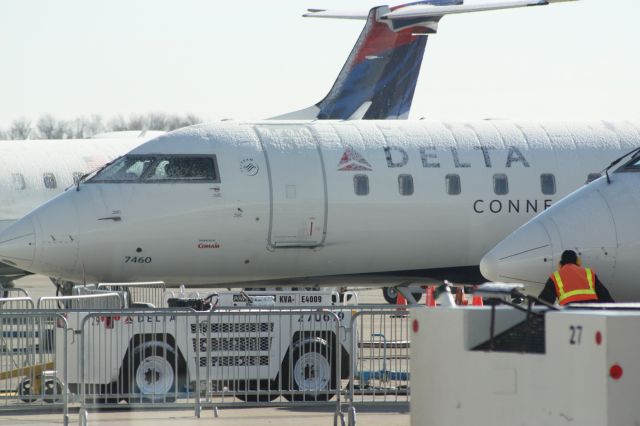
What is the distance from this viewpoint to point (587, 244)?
1258cm

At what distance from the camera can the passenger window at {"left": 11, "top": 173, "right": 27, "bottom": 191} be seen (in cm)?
2817

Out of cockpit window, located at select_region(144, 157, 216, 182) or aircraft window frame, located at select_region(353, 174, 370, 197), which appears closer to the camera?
cockpit window, located at select_region(144, 157, 216, 182)

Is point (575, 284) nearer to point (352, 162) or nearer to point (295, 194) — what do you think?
point (295, 194)

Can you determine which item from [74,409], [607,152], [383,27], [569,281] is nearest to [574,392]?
[569,281]

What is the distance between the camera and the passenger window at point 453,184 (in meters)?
20.7

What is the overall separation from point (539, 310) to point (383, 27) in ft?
86.7

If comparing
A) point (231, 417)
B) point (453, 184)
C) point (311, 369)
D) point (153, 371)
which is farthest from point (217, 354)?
point (453, 184)

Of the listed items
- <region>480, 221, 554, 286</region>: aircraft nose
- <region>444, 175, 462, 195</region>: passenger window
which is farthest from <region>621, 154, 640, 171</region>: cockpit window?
<region>444, 175, 462, 195</region>: passenger window

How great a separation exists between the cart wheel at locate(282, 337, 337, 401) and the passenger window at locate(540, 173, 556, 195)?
8014mm

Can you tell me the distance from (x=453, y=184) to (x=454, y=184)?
2cm

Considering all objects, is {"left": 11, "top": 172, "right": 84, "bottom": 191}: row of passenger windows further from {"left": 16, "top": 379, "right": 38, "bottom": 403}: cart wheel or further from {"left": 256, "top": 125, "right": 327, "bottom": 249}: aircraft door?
{"left": 16, "top": 379, "right": 38, "bottom": 403}: cart wheel

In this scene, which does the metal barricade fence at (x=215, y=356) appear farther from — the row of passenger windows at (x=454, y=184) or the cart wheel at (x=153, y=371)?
the row of passenger windows at (x=454, y=184)

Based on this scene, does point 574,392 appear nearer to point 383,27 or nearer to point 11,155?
point 11,155

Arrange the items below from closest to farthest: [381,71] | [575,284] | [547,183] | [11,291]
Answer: [575,284]
[547,183]
[11,291]
[381,71]
